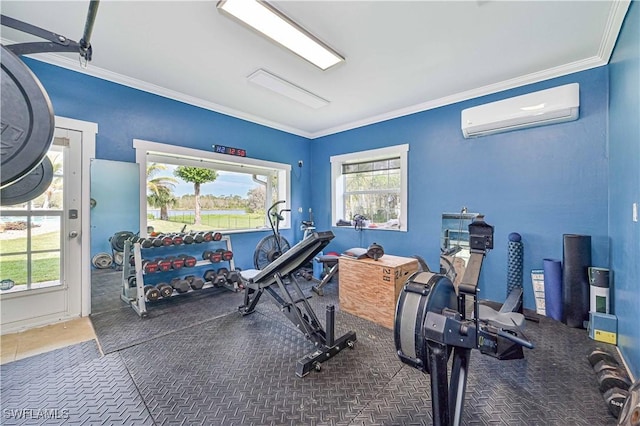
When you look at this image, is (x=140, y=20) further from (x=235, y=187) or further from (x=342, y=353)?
(x=342, y=353)

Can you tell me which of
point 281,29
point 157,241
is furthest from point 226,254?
point 281,29

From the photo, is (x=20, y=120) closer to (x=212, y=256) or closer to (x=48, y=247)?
(x=48, y=247)

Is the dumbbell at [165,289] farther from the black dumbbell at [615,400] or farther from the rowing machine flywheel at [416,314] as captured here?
the black dumbbell at [615,400]

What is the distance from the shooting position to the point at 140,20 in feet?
7.42

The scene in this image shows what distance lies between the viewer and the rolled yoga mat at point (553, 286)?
112 inches

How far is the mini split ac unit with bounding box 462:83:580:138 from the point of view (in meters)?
2.80

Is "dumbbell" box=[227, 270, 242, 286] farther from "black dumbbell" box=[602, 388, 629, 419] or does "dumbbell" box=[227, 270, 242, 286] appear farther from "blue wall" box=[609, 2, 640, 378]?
"blue wall" box=[609, 2, 640, 378]

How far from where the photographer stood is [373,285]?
2902mm

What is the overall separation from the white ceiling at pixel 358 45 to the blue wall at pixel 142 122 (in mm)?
169

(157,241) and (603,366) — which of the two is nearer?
(603,366)

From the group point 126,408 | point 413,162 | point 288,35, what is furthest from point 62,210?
point 413,162

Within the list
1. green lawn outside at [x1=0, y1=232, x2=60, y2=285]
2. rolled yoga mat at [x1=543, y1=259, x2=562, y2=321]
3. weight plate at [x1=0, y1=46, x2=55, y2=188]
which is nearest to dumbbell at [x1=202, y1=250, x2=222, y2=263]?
green lawn outside at [x1=0, y1=232, x2=60, y2=285]

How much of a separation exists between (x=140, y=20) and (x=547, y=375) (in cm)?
440

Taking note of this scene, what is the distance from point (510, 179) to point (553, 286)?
1324mm
